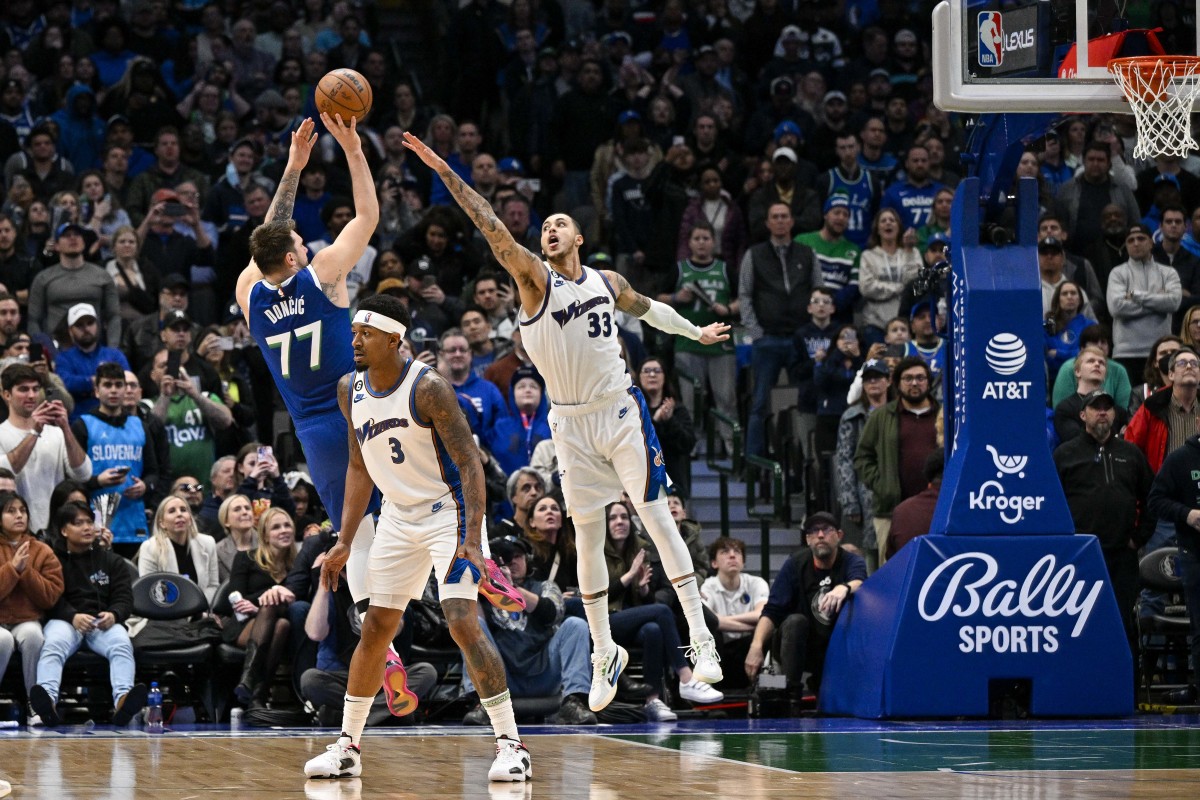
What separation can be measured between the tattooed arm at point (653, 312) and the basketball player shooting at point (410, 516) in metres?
1.84

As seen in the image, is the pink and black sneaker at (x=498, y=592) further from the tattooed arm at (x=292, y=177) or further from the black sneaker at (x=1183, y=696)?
the black sneaker at (x=1183, y=696)

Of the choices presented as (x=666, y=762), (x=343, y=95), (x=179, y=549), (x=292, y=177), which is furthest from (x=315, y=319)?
(x=179, y=549)

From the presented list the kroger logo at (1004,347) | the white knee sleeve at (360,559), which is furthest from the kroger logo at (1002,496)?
the white knee sleeve at (360,559)

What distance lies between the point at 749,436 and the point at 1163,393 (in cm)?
419

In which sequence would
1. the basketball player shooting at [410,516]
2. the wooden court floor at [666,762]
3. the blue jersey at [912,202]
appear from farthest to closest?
the blue jersey at [912,202]
the basketball player shooting at [410,516]
the wooden court floor at [666,762]

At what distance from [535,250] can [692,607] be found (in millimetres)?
7668

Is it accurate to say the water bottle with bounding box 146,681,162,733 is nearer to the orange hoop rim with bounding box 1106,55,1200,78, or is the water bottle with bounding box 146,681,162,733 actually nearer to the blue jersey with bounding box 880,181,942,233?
the orange hoop rim with bounding box 1106,55,1200,78

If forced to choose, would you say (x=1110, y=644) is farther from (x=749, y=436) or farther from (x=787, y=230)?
(x=787, y=230)

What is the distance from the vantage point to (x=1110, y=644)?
12992 mm

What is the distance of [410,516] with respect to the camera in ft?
31.1

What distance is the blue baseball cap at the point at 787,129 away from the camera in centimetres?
2080

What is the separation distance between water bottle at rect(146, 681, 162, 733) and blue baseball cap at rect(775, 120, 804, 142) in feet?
33.9

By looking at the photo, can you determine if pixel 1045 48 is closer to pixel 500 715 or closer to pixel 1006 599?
pixel 1006 599

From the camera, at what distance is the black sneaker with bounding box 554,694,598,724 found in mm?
13375
